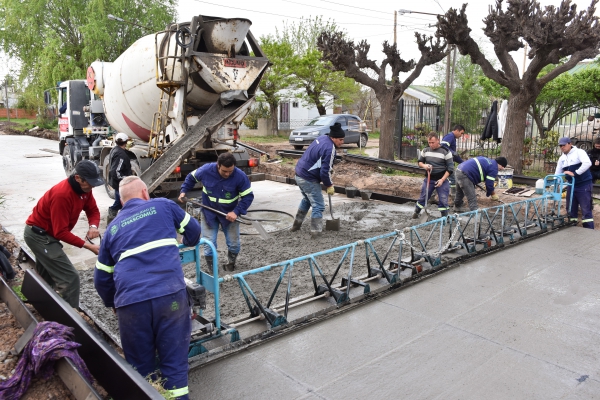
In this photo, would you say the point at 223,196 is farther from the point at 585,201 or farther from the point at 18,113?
the point at 18,113

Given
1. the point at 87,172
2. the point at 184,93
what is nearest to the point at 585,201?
the point at 184,93

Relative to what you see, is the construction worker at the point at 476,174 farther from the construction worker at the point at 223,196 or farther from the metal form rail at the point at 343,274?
the construction worker at the point at 223,196

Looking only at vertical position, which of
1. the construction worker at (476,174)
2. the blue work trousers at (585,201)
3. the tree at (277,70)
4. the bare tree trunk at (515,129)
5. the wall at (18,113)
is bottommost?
the blue work trousers at (585,201)

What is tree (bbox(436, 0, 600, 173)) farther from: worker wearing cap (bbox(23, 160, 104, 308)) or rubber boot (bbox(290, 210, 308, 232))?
worker wearing cap (bbox(23, 160, 104, 308))

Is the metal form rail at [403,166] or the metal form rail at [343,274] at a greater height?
the metal form rail at [403,166]

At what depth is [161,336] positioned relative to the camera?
9.71ft

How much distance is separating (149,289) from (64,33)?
29381mm

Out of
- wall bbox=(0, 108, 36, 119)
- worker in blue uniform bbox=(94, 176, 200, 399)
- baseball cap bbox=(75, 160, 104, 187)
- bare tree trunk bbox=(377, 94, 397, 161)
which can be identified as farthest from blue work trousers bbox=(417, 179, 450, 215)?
wall bbox=(0, 108, 36, 119)

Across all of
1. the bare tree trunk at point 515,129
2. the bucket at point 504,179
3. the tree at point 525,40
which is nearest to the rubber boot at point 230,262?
the bucket at point 504,179

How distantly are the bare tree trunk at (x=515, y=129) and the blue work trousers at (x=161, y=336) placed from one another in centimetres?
1075

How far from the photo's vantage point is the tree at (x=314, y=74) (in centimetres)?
2536

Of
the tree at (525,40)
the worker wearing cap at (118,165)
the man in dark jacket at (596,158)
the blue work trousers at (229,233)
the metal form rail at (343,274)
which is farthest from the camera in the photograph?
the tree at (525,40)

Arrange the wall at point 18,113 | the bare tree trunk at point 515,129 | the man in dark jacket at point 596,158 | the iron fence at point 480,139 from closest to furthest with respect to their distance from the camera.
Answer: the man in dark jacket at point 596,158, the bare tree trunk at point 515,129, the iron fence at point 480,139, the wall at point 18,113

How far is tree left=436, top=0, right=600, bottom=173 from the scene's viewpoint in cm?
969
